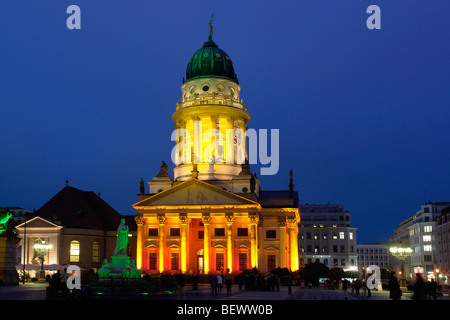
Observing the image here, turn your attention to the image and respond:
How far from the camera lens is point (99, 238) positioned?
84.0 m

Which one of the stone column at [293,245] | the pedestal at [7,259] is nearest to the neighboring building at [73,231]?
the stone column at [293,245]

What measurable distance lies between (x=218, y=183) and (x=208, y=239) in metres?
9.16

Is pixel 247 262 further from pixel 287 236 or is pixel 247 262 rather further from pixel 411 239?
pixel 411 239

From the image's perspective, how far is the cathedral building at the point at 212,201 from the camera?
73.9 metres

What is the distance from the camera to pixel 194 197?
74.5 meters

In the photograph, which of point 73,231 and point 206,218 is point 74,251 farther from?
point 206,218

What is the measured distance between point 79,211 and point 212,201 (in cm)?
2187

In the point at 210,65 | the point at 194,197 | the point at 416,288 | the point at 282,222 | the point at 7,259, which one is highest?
the point at 210,65

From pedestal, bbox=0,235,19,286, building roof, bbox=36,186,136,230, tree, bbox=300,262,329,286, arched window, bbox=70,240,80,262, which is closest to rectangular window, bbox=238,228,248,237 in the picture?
tree, bbox=300,262,329,286

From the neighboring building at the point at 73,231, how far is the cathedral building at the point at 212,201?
30.4 feet

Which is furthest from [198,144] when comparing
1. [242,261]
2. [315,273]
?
[315,273]

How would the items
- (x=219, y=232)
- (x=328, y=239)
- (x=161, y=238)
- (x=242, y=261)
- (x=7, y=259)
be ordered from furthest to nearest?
(x=328, y=239) → (x=219, y=232) → (x=161, y=238) → (x=242, y=261) → (x=7, y=259)

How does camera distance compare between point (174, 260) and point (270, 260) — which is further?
point (270, 260)

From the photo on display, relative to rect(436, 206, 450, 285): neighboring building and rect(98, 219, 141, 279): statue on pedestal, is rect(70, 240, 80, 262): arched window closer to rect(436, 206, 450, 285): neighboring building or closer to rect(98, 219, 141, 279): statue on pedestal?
rect(98, 219, 141, 279): statue on pedestal
